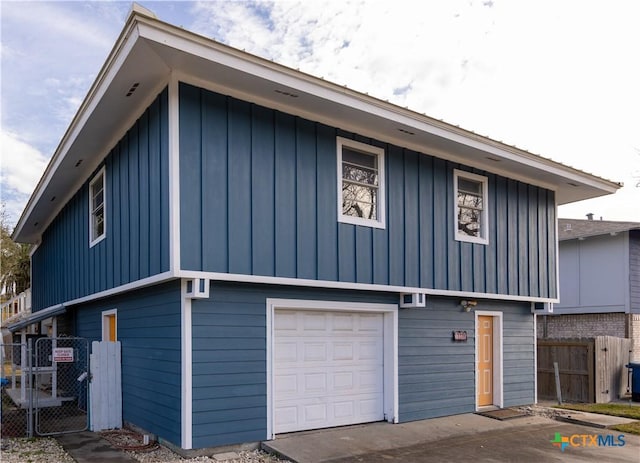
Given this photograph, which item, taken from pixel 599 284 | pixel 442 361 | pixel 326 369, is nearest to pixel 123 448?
pixel 326 369

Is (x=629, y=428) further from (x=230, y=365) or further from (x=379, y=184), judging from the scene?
(x=230, y=365)

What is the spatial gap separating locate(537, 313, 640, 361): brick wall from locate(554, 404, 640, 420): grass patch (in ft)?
15.5

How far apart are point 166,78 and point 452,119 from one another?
16.1 ft

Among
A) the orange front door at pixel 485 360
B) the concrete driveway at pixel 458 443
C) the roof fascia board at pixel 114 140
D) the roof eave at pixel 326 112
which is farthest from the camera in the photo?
the orange front door at pixel 485 360

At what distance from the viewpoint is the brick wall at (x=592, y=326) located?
669 inches

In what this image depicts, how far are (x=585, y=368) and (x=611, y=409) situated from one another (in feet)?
5.27

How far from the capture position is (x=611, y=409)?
38.1 ft

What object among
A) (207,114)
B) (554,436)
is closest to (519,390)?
(554,436)

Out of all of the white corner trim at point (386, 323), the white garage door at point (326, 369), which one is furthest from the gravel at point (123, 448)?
the white corner trim at point (386, 323)

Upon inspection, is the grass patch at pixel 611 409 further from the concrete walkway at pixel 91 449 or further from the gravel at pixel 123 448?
the concrete walkway at pixel 91 449

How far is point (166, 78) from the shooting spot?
24.4ft

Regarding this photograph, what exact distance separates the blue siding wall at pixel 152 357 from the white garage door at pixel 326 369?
150 centimetres

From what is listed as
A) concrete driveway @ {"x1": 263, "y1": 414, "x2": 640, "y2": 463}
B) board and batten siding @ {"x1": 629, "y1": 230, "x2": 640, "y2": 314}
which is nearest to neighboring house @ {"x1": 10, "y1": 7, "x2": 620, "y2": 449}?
concrete driveway @ {"x1": 263, "y1": 414, "x2": 640, "y2": 463}

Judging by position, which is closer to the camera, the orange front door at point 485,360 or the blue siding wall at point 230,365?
the blue siding wall at point 230,365
